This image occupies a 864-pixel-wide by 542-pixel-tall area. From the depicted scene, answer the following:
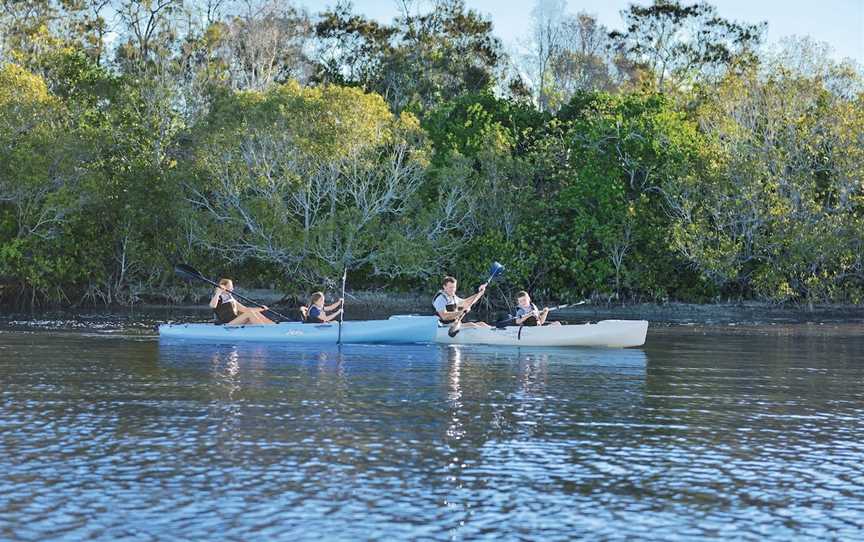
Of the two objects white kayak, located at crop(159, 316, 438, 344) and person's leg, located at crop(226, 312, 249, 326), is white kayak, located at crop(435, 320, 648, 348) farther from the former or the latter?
person's leg, located at crop(226, 312, 249, 326)

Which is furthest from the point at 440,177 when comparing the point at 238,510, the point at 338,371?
the point at 238,510

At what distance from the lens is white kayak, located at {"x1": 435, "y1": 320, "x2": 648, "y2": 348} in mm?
26828

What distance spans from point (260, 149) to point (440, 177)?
6.34 m

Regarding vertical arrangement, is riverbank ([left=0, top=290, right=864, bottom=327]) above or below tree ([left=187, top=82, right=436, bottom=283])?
below

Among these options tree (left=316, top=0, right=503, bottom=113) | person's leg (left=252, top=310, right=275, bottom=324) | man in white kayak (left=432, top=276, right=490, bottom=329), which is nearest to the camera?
man in white kayak (left=432, top=276, right=490, bottom=329)

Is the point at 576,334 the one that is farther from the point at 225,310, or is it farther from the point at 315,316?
the point at 225,310

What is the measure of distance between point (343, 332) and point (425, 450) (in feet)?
47.8

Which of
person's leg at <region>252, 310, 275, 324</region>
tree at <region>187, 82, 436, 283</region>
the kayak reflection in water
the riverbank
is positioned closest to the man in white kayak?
person's leg at <region>252, 310, 275, 324</region>

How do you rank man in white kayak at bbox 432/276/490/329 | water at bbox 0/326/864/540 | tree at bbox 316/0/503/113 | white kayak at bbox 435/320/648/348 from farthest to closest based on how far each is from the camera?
tree at bbox 316/0/503/113 → man in white kayak at bbox 432/276/490/329 → white kayak at bbox 435/320/648/348 → water at bbox 0/326/864/540

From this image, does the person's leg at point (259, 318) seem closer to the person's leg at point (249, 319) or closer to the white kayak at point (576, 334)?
the person's leg at point (249, 319)

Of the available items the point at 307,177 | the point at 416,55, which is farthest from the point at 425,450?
the point at 416,55

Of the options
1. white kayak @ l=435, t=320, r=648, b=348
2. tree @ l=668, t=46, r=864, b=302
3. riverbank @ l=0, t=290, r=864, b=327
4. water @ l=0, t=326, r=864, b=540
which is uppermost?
tree @ l=668, t=46, r=864, b=302

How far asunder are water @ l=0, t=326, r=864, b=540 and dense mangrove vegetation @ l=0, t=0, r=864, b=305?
20865 mm

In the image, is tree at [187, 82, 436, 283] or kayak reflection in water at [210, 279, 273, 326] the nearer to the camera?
kayak reflection in water at [210, 279, 273, 326]
